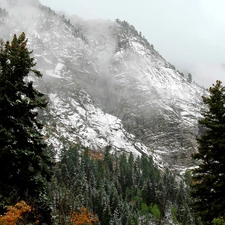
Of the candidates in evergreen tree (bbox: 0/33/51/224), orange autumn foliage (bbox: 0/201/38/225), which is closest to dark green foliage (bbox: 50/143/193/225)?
evergreen tree (bbox: 0/33/51/224)

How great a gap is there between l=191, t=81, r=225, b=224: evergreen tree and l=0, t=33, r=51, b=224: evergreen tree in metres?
10.3

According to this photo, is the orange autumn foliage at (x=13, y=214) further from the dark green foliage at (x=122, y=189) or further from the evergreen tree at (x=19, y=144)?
the dark green foliage at (x=122, y=189)

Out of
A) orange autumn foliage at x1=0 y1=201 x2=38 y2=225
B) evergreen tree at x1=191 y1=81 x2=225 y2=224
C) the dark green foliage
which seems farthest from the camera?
the dark green foliage

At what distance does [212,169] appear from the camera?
2111 centimetres

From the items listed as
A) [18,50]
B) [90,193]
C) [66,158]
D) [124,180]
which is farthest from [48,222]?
[124,180]

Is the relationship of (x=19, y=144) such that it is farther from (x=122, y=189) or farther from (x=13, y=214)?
(x=122, y=189)

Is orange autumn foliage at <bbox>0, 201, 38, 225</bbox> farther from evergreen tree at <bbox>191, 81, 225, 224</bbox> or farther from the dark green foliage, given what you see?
the dark green foliage

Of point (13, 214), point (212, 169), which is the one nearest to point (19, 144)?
point (13, 214)

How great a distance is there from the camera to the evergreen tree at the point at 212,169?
19.8 meters

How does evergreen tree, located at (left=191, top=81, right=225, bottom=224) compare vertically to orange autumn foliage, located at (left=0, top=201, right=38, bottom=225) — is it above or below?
above

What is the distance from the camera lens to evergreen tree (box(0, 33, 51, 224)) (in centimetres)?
1839

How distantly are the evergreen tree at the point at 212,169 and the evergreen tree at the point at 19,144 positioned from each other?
10256 millimetres

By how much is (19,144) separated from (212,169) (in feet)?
43.2

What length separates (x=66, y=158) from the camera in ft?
435
